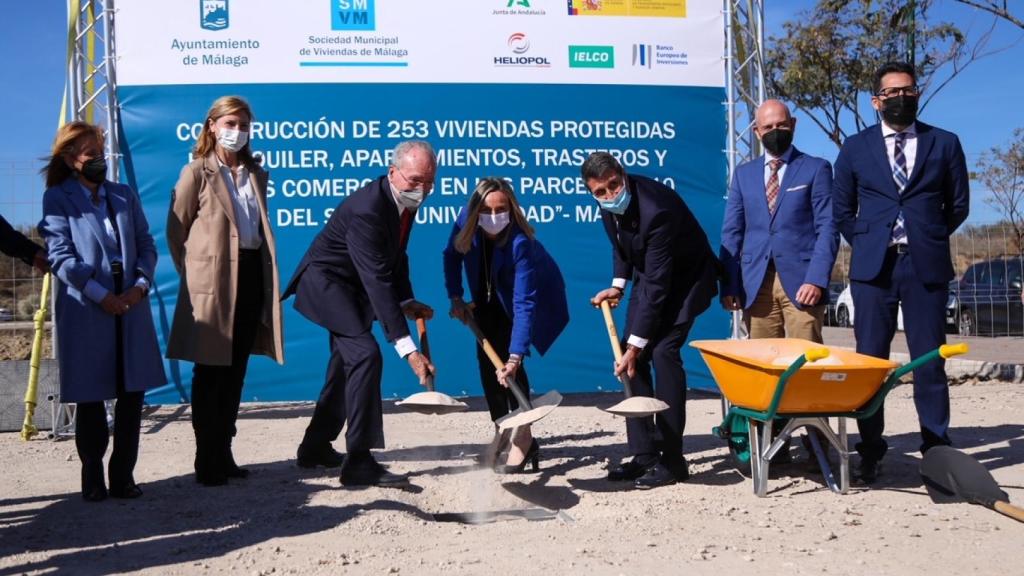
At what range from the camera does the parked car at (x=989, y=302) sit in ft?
48.7

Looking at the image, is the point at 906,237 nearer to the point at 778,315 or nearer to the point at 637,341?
the point at 778,315

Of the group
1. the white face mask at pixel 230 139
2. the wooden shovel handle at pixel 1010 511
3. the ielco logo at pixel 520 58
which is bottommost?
the wooden shovel handle at pixel 1010 511

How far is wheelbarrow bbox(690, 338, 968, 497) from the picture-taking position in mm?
3879

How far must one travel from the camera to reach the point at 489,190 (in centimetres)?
467

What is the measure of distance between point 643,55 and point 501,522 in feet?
14.0

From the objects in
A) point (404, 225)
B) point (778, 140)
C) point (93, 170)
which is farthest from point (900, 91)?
point (93, 170)

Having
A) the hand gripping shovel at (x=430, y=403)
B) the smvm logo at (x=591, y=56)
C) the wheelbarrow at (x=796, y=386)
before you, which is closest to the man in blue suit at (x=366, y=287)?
the hand gripping shovel at (x=430, y=403)

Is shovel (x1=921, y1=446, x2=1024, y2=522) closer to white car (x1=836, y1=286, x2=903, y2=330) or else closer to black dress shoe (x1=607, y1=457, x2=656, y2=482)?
black dress shoe (x1=607, y1=457, x2=656, y2=482)

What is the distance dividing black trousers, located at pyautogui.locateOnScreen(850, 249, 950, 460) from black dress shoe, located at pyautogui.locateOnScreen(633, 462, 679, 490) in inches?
36.7

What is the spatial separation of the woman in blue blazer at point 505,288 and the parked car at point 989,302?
12239 millimetres

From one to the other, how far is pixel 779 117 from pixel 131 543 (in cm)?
347

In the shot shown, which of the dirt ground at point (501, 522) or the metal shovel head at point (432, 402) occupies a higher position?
the metal shovel head at point (432, 402)

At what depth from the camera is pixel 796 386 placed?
392 cm

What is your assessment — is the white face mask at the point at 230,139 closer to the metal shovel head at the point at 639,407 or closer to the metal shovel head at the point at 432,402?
the metal shovel head at the point at 432,402
